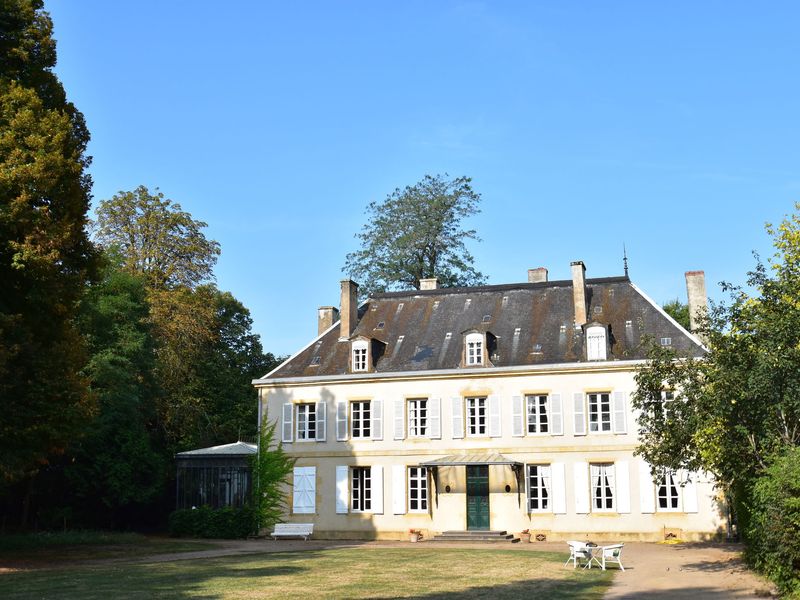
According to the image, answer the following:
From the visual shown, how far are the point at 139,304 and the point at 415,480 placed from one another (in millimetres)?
11468

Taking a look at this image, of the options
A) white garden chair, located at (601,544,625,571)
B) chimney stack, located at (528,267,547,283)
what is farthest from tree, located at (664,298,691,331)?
white garden chair, located at (601,544,625,571)

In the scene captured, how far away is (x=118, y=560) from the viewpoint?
1970cm

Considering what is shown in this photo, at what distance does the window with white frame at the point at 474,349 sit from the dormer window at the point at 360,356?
3.60 meters

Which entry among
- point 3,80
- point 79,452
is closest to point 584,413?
point 79,452

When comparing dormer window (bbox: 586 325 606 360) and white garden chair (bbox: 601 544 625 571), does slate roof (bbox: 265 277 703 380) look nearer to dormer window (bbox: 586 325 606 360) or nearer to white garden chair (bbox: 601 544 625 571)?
dormer window (bbox: 586 325 606 360)

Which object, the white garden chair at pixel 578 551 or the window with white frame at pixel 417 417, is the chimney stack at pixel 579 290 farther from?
the white garden chair at pixel 578 551

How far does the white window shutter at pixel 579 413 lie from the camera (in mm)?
27266

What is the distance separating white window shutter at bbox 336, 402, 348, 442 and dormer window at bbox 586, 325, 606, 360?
840cm

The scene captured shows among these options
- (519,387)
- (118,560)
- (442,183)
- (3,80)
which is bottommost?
(118,560)

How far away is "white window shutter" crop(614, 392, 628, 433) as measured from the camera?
26.9m

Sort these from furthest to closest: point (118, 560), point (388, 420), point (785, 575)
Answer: point (388, 420) < point (118, 560) < point (785, 575)

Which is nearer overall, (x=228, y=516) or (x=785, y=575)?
(x=785, y=575)

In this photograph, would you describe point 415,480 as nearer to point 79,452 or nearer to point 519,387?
point 519,387

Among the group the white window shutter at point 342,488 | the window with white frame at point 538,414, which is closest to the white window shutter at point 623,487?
the window with white frame at point 538,414
